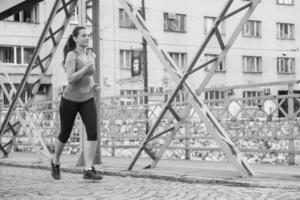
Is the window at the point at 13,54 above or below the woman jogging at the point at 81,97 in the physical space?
above

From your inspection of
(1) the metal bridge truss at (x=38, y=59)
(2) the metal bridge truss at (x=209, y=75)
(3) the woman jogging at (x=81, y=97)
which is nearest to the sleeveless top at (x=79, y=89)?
(3) the woman jogging at (x=81, y=97)

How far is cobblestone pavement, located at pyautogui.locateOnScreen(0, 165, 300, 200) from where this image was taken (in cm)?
698

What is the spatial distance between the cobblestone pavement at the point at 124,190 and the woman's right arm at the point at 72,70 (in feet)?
A: 4.55

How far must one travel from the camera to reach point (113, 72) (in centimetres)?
4506

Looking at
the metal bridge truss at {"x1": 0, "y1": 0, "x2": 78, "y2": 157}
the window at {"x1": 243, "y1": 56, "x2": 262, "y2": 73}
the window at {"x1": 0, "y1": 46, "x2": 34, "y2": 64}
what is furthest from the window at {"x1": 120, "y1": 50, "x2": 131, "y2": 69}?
the metal bridge truss at {"x1": 0, "y1": 0, "x2": 78, "y2": 157}

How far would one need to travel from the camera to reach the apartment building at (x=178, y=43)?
42.4 m

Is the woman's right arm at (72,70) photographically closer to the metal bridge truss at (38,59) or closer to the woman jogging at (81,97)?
the woman jogging at (81,97)

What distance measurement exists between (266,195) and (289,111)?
4807mm

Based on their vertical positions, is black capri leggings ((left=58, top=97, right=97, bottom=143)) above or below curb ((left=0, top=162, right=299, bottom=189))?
above

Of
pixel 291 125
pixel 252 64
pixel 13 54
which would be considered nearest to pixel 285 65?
pixel 252 64

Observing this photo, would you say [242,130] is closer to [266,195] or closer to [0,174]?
[0,174]

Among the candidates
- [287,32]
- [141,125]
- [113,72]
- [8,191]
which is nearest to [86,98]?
[8,191]

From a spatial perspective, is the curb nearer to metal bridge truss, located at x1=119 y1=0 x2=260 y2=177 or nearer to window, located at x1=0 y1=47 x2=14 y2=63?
metal bridge truss, located at x1=119 y1=0 x2=260 y2=177

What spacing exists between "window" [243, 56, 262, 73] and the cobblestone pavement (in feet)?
141
